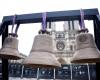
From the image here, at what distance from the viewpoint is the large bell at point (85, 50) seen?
284 centimetres

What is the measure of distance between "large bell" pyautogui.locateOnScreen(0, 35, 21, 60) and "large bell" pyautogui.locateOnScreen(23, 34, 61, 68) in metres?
0.37

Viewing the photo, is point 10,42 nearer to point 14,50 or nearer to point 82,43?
point 14,50

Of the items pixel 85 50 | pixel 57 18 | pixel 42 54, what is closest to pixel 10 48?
pixel 42 54

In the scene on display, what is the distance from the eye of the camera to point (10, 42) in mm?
3295

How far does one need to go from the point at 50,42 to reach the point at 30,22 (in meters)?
0.58

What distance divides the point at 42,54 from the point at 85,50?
0.52m

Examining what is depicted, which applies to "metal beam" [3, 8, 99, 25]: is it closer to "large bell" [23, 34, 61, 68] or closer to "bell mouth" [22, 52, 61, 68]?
"large bell" [23, 34, 61, 68]

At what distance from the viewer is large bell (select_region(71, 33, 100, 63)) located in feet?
9.30

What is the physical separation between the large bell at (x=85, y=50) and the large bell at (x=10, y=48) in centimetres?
81

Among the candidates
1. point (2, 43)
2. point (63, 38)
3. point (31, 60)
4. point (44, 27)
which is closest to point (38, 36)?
point (44, 27)

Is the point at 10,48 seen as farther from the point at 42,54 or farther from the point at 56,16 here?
the point at 56,16

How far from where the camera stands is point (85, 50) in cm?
291

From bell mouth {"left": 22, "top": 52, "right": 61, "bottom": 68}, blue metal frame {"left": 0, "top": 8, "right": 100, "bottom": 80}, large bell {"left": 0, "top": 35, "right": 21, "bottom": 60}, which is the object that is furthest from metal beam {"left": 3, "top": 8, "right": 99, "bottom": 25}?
bell mouth {"left": 22, "top": 52, "right": 61, "bottom": 68}

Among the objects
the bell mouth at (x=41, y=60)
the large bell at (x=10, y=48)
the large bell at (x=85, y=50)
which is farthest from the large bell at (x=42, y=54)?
the large bell at (x=10, y=48)
